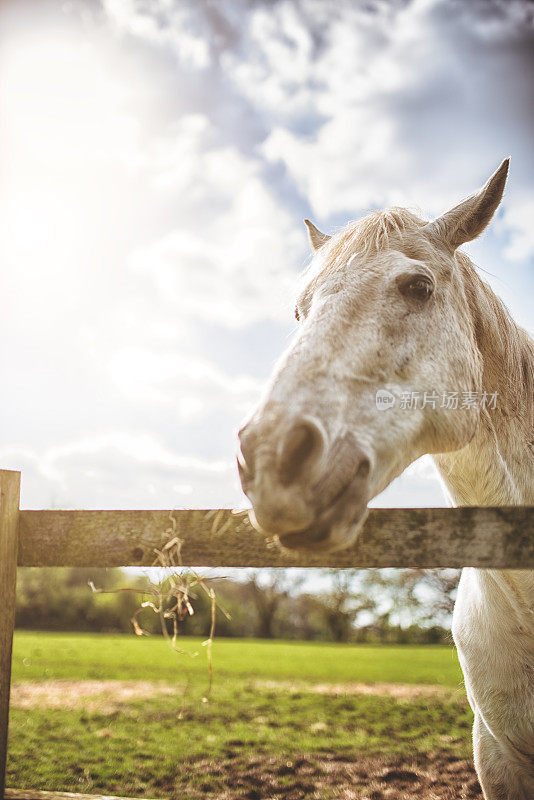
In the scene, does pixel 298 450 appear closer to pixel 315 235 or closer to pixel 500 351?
pixel 500 351

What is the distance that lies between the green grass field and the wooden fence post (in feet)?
2.36

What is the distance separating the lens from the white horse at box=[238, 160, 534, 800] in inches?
58.9

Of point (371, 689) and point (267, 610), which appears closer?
point (371, 689)

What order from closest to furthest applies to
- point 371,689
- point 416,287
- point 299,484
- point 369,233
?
point 299,484 < point 416,287 < point 369,233 < point 371,689

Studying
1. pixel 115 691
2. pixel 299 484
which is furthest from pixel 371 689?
pixel 299 484

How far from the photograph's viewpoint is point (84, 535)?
1944 millimetres

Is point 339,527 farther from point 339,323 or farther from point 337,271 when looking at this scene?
point 337,271

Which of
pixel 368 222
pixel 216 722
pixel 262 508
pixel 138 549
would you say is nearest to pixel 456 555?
pixel 262 508

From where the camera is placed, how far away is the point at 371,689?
991cm

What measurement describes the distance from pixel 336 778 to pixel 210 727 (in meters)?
2.40

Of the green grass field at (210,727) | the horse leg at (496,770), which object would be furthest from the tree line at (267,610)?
the horse leg at (496,770)

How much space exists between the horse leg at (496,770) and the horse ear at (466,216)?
2244 millimetres

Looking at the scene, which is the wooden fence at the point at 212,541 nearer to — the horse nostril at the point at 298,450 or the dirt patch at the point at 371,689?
the horse nostril at the point at 298,450

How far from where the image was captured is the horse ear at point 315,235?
10.1 feet
